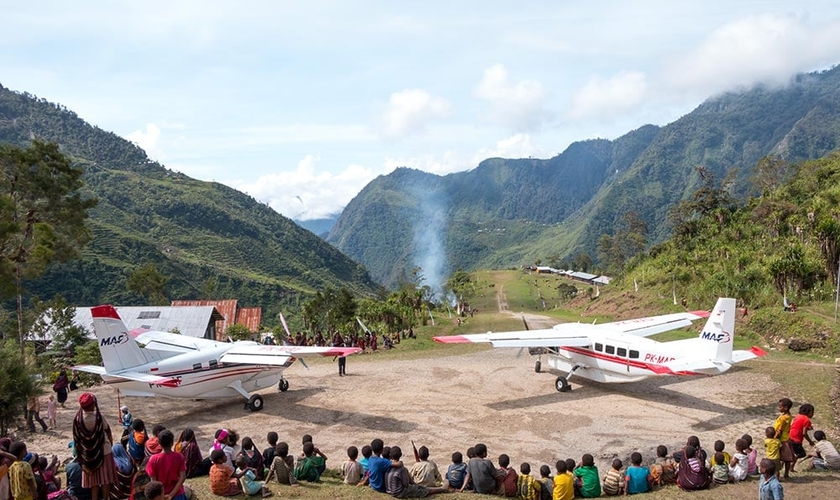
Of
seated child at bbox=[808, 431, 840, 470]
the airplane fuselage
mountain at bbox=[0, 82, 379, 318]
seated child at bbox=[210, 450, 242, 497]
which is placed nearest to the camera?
seated child at bbox=[210, 450, 242, 497]

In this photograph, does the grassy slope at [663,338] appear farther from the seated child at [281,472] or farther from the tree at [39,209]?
the tree at [39,209]

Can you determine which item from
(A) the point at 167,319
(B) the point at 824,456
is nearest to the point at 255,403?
(B) the point at 824,456

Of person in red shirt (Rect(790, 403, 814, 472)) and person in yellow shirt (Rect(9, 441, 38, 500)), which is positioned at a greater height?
person in yellow shirt (Rect(9, 441, 38, 500))

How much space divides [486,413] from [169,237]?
10084 cm

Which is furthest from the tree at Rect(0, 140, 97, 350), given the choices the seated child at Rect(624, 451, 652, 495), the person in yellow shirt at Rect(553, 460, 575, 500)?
the seated child at Rect(624, 451, 652, 495)

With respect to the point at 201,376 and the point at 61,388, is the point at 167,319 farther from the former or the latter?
the point at 201,376

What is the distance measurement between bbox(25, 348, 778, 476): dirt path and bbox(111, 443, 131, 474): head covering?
20.8ft

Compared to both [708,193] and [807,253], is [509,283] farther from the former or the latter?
[807,253]

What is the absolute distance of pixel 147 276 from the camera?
67.8 meters

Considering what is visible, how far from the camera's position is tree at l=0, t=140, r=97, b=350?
25312mm

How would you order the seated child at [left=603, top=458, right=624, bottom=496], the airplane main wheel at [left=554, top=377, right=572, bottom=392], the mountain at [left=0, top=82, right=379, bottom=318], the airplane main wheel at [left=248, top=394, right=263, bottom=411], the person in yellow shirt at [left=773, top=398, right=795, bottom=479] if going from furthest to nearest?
the mountain at [left=0, top=82, right=379, bottom=318]
the airplane main wheel at [left=554, top=377, right=572, bottom=392]
the airplane main wheel at [left=248, top=394, right=263, bottom=411]
the person in yellow shirt at [left=773, top=398, right=795, bottom=479]
the seated child at [left=603, top=458, right=624, bottom=496]

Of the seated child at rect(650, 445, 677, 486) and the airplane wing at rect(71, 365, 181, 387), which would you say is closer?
the seated child at rect(650, 445, 677, 486)

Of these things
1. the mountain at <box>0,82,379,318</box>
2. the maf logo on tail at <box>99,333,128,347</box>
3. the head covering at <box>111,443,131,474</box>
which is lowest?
the head covering at <box>111,443,131,474</box>

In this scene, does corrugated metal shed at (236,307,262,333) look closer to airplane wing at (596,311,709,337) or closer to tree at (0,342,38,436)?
tree at (0,342,38,436)
